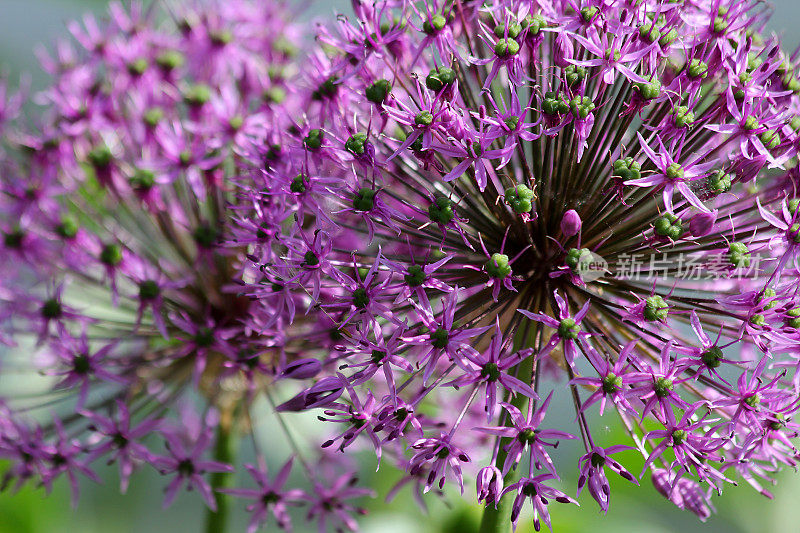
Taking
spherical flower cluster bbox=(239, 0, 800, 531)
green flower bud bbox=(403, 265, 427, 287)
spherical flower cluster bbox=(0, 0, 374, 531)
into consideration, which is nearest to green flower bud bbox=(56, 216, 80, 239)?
spherical flower cluster bbox=(0, 0, 374, 531)

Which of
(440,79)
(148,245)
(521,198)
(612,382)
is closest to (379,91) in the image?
(440,79)

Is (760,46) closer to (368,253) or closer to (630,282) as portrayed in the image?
(630,282)

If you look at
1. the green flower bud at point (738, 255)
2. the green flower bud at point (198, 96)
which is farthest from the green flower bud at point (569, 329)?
the green flower bud at point (198, 96)

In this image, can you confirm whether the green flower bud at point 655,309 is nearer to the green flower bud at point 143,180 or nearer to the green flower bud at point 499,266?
the green flower bud at point 499,266

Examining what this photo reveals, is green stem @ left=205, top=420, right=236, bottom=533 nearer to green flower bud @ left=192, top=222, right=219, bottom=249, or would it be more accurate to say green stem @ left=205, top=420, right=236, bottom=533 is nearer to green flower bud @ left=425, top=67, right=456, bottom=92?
green flower bud @ left=192, top=222, right=219, bottom=249

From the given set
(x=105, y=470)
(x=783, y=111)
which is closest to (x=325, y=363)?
(x=783, y=111)
